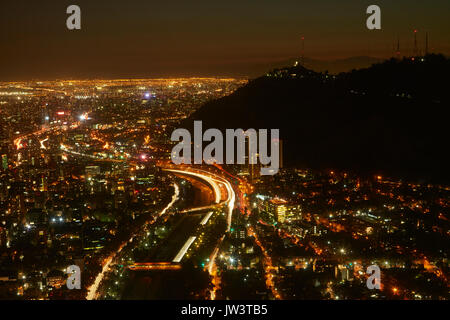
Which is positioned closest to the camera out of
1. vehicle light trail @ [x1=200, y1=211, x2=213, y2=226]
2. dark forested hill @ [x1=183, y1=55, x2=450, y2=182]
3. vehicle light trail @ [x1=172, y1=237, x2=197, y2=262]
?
vehicle light trail @ [x1=172, y1=237, x2=197, y2=262]

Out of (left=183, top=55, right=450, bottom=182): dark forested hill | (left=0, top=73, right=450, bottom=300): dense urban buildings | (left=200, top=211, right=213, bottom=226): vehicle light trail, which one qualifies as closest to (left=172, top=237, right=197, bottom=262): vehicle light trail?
(left=0, top=73, right=450, bottom=300): dense urban buildings

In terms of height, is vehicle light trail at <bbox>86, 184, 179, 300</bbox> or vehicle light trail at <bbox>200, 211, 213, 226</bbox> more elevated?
vehicle light trail at <bbox>200, 211, 213, 226</bbox>

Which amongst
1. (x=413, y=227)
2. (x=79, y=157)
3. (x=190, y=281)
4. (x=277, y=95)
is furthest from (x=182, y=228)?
(x=277, y=95)

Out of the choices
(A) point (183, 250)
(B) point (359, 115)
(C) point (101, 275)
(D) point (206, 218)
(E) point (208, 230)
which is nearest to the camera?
(C) point (101, 275)

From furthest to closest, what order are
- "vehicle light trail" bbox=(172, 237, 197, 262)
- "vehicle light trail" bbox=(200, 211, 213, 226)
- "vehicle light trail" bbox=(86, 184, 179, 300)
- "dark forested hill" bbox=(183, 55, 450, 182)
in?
"dark forested hill" bbox=(183, 55, 450, 182) < "vehicle light trail" bbox=(200, 211, 213, 226) < "vehicle light trail" bbox=(172, 237, 197, 262) < "vehicle light trail" bbox=(86, 184, 179, 300)

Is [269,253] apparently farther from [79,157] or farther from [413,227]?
[79,157]

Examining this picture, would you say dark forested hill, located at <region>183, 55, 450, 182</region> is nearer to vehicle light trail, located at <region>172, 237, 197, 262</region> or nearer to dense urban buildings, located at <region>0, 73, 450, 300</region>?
dense urban buildings, located at <region>0, 73, 450, 300</region>

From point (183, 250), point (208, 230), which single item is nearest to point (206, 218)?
point (208, 230)

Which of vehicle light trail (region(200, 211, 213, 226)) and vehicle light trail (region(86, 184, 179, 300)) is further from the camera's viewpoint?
vehicle light trail (region(200, 211, 213, 226))

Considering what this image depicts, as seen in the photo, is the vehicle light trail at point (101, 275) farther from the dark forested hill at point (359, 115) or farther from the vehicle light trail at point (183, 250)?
the dark forested hill at point (359, 115)

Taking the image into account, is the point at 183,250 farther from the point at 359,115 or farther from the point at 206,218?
the point at 359,115
